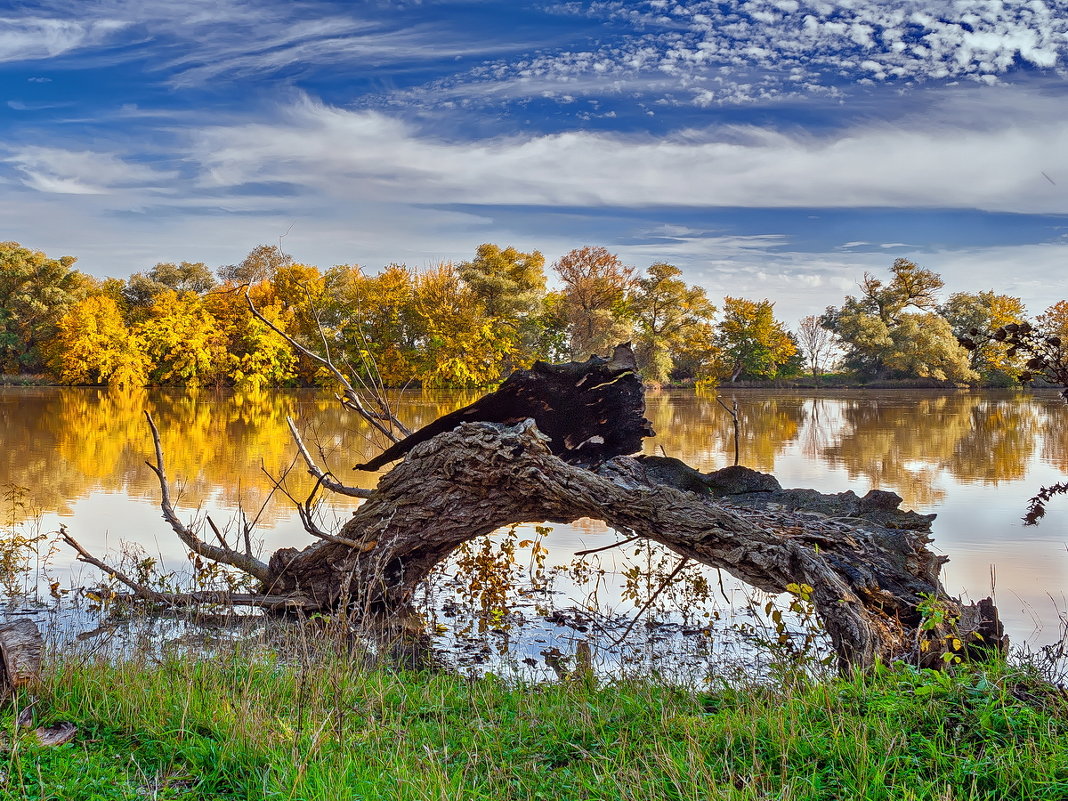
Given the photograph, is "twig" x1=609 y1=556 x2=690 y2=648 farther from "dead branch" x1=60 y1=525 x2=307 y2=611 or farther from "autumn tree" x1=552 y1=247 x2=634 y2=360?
"autumn tree" x1=552 y1=247 x2=634 y2=360

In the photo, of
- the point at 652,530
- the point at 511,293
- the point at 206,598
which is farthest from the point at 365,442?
the point at 511,293

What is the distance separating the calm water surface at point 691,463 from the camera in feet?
27.7

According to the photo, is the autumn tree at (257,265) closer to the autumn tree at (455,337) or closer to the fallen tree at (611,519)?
the autumn tree at (455,337)

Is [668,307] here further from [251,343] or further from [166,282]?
[166,282]

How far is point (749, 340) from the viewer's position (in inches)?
2057

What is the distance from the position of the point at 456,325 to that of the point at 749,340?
766 inches

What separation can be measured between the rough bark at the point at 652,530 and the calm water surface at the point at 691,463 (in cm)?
112

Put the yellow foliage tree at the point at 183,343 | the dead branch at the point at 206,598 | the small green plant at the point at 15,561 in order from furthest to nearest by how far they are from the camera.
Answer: the yellow foliage tree at the point at 183,343 < the small green plant at the point at 15,561 < the dead branch at the point at 206,598

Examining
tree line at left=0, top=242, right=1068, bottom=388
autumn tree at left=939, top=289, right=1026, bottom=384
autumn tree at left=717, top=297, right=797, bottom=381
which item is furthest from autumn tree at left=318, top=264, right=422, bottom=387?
autumn tree at left=939, top=289, right=1026, bottom=384

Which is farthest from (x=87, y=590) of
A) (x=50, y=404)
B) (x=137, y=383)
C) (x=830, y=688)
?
(x=137, y=383)

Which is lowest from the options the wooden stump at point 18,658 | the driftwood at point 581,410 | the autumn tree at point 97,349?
the wooden stump at point 18,658

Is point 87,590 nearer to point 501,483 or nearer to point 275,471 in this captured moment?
point 501,483

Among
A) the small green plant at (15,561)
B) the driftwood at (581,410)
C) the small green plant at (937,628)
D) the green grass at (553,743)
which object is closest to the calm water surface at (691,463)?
the small green plant at (15,561)

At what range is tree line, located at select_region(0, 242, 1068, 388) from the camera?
45.3m
